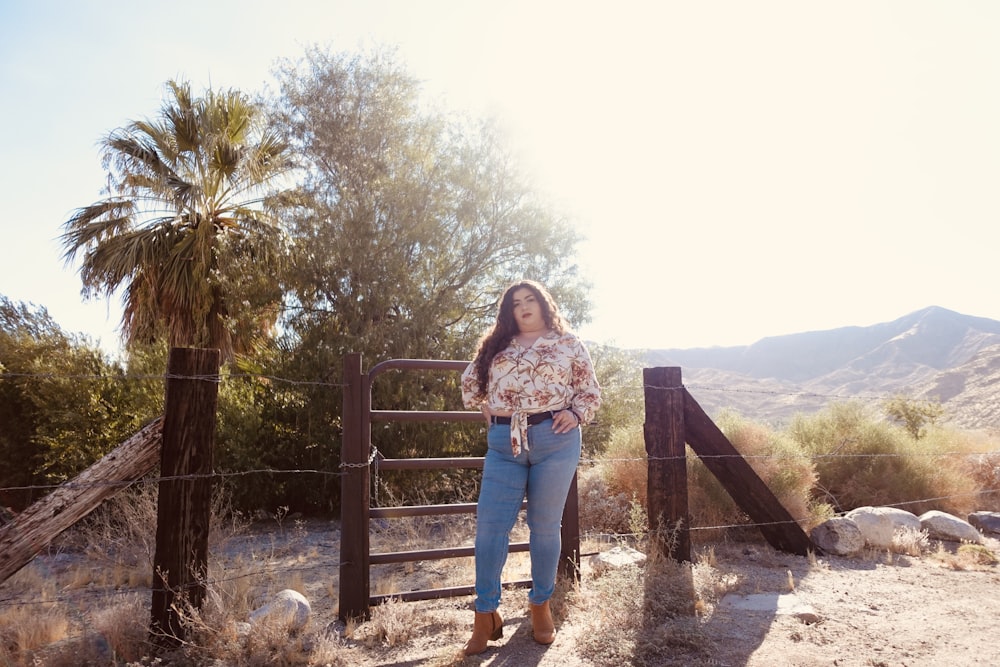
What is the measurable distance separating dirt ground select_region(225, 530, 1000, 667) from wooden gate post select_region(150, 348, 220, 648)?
0.80 metres

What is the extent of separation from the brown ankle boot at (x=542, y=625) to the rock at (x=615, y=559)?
3.90ft

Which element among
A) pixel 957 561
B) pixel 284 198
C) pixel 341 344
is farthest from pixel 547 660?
pixel 284 198

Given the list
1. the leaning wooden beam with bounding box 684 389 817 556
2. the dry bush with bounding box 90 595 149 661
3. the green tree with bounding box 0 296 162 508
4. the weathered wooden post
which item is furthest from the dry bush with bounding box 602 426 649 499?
the green tree with bounding box 0 296 162 508

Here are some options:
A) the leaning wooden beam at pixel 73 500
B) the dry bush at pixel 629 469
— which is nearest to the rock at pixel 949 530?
the dry bush at pixel 629 469

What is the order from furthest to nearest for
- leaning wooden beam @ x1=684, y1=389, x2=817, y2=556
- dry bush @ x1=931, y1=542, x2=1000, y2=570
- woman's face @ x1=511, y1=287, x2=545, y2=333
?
1. dry bush @ x1=931, y1=542, x2=1000, y2=570
2. leaning wooden beam @ x1=684, y1=389, x2=817, y2=556
3. woman's face @ x1=511, y1=287, x2=545, y2=333

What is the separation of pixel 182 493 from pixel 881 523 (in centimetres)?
594

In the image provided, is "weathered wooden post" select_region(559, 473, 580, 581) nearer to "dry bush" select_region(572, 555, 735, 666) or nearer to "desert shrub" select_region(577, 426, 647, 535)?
"dry bush" select_region(572, 555, 735, 666)

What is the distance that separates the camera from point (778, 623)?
13.6 feet

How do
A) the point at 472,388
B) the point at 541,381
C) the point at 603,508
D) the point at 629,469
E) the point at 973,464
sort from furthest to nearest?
the point at 973,464 < the point at 629,469 < the point at 603,508 < the point at 472,388 < the point at 541,381

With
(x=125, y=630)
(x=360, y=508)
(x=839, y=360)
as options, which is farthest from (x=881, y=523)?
(x=839, y=360)

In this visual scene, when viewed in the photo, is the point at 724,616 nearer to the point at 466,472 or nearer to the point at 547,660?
the point at 547,660

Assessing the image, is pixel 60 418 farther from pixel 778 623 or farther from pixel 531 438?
pixel 778 623

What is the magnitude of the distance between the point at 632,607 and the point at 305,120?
30.7 ft

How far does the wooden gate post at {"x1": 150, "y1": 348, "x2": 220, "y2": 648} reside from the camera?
3701mm
